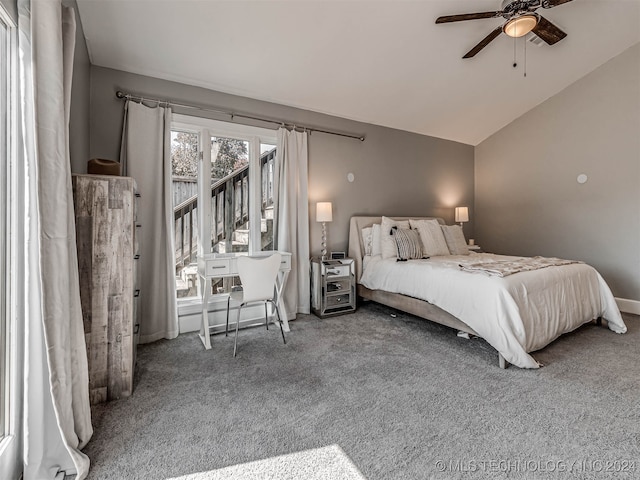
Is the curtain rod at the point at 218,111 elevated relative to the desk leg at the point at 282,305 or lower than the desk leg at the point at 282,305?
elevated

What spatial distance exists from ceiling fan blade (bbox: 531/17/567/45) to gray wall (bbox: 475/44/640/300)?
2.05 metres

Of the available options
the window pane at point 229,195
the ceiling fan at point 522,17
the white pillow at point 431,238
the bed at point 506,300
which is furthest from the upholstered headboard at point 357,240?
the ceiling fan at point 522,17

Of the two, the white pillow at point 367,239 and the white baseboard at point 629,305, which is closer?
the white baseboard at point 629,305

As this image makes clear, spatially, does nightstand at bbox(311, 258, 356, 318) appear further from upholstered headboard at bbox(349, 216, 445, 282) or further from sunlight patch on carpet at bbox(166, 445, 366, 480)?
sunlight patch on carpet at bbox(166, 445, 366, 480)

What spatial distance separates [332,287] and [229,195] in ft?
5.41

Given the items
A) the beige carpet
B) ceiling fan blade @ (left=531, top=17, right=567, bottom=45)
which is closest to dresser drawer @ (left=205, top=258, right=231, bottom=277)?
the beige carpet

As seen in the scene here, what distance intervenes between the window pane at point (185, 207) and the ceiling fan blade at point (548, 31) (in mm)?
3237

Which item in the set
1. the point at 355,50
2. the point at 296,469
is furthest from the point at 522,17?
the point at 296,469

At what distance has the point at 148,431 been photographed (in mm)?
1654

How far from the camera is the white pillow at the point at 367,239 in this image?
413 cm

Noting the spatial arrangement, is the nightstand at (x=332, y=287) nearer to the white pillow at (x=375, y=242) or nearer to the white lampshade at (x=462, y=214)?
the white pillow at (x=375, y=242)

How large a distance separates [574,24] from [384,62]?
203 centimetres

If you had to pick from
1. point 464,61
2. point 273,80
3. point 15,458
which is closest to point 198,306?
point 15,458

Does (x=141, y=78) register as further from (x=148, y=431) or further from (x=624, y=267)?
(x=624, y=267)
